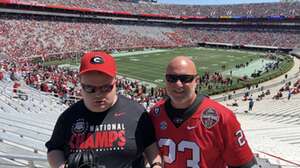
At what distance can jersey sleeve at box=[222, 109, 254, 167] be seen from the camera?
2.58 m

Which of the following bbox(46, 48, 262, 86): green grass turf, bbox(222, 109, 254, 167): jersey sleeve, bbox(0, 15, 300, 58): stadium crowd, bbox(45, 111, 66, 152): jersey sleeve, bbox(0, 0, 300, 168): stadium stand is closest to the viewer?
bbox(45, 111, 66, 152): jersey sleeve

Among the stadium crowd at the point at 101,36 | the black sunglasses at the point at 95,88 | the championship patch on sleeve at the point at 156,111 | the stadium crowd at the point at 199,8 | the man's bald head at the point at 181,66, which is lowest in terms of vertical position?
the championship patch on sleeve at the point at 156,111

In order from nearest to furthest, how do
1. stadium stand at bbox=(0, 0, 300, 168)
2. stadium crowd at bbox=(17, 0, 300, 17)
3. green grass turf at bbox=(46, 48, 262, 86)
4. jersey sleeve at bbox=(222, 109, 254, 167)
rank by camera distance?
1. jersey sleeve at bbox=(222, 109, 254, 167)
2. stadium stand at bbox=(0, 0, 300, 168)
3. green grass turf at bbox=(46, 48, 262, 86)
4. stadium crowd at bbox=(17, 0, 300, 17)

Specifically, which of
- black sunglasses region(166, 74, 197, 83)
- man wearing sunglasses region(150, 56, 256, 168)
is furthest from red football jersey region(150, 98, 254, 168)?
black sunglasses region(166, 74, 197, 83)

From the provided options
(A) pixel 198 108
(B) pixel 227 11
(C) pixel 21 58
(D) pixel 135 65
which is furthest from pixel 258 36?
(A) pixel 198 108

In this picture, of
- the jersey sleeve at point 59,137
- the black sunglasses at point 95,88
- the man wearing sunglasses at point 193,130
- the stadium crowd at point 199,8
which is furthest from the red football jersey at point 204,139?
the stadium crowd at point 199,8

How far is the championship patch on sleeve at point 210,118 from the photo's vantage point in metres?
2.61

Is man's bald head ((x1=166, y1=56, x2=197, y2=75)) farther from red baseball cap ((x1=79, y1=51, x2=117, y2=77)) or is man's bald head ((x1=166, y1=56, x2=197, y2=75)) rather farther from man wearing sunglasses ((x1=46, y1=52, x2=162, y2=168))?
red baseball cap ((x1=79, y1=51, x2=117, y2=77))

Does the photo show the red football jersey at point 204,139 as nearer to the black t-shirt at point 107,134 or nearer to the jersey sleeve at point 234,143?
the jersey sleeve at point 234,143

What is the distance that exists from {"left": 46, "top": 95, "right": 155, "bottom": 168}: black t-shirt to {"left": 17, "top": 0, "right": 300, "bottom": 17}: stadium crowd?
201 feet

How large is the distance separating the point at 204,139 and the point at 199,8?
84.6 m

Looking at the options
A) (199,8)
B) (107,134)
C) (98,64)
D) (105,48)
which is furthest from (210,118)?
(199,8)

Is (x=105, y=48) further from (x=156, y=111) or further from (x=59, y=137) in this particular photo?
(x=59, y=137)

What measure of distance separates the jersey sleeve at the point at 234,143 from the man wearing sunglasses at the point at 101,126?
500 millimetres
